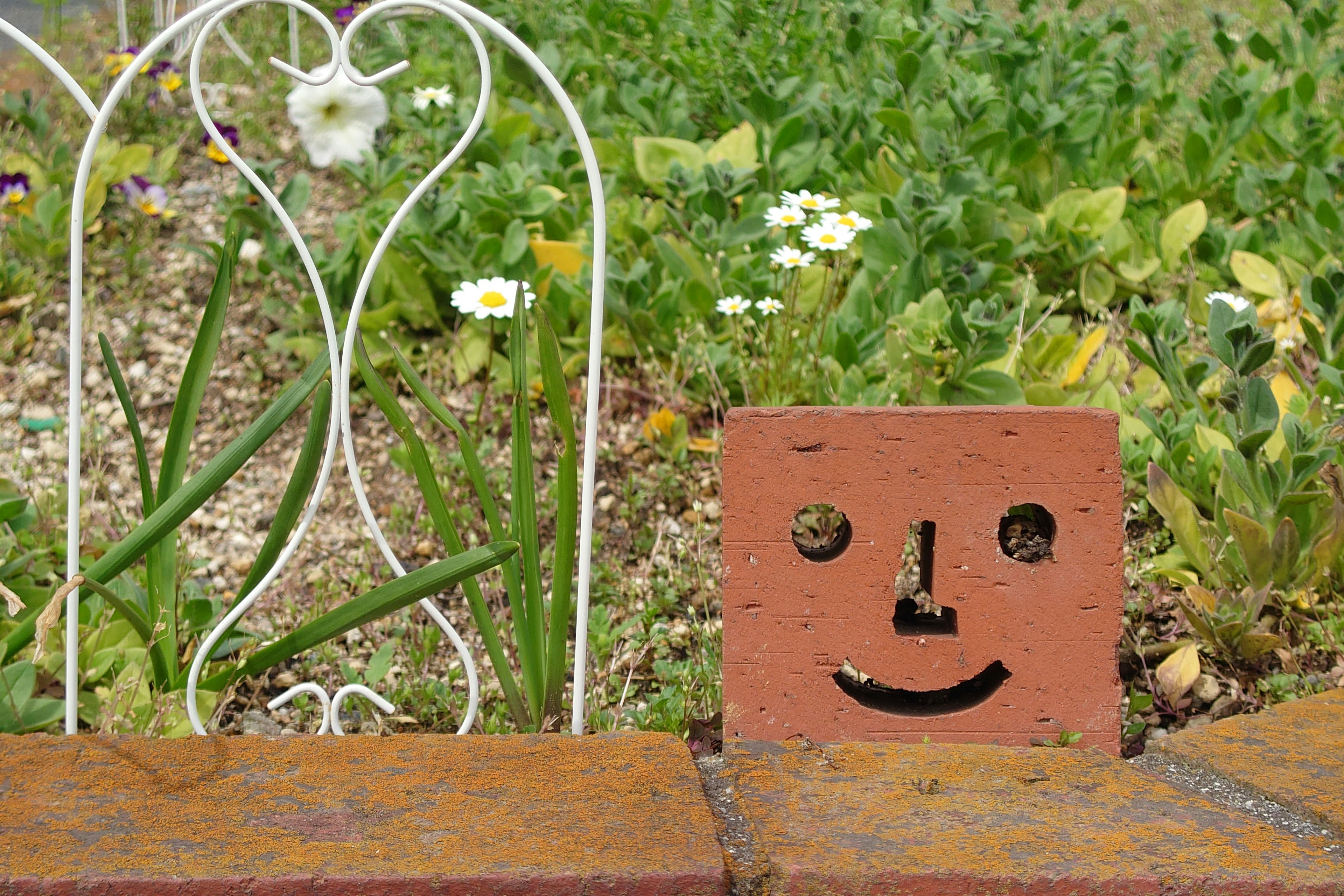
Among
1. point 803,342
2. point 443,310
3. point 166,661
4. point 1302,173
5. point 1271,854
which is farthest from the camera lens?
point 1302,173

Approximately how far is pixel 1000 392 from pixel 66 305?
6.93 ft

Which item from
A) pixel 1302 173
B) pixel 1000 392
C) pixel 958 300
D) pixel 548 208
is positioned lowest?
pixel 1000 392

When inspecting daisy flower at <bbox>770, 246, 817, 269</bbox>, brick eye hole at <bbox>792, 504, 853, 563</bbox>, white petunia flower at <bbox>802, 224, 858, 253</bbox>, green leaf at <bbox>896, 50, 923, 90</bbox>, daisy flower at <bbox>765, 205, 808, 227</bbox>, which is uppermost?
green leaf at <bbox>896, 50, 923, 90</bbox>

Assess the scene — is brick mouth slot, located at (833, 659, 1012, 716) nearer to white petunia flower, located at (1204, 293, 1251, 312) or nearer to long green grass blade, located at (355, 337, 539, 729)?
long green grass blade, located at (355, 337, 539, 729)

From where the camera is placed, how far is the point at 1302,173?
9.46 ft

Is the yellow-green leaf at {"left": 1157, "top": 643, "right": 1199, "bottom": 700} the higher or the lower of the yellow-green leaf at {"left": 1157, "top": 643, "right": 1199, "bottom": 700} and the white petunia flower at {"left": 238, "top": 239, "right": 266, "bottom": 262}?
the lower

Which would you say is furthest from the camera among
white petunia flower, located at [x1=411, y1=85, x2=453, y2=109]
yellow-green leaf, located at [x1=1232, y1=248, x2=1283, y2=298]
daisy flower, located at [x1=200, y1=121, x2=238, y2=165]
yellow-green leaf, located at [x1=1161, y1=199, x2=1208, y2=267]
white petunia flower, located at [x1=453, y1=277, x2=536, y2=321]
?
daisy flower, located at [x1=200, y1=121, x2=238, y2=165]

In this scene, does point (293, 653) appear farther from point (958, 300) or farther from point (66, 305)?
point (66, 305)

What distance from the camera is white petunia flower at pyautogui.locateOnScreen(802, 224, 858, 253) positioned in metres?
2.20

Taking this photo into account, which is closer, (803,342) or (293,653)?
(293,653)

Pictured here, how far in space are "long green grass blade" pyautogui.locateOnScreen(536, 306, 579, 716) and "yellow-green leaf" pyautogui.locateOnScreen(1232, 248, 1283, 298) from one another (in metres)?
1.77

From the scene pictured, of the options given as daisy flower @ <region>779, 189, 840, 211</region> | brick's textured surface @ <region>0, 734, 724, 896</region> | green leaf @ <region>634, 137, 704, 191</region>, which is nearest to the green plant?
brick's textured surface @ <region>0, 734, 724, 896</region>

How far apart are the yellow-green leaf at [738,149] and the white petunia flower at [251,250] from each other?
1.11 metres

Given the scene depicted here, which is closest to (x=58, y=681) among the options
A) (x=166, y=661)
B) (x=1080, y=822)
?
(x=166, y=661)
